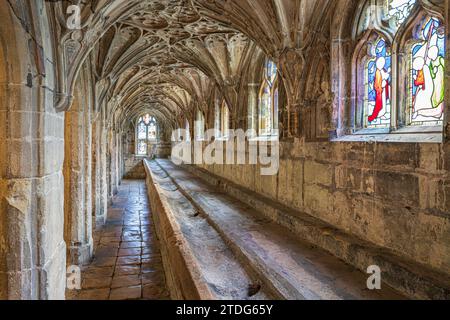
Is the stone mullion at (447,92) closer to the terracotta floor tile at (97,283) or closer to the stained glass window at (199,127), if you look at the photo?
the terracotta floor tile at (97,283)

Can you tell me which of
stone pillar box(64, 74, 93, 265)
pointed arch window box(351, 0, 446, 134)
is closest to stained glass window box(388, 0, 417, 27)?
pointed arch window box(351, 0, 446, 134)

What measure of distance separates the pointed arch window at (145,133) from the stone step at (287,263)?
80.4 ft

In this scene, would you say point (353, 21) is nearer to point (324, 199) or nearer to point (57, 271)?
point (324, 199)

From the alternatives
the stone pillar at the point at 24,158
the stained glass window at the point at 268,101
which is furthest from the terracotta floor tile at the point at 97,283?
the stained glass window at the point at 268,101

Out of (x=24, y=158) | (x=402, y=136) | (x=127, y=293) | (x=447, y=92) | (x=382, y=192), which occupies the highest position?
(x=447, y=92)

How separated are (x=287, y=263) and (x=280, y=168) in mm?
2621

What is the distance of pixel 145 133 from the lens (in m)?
29.5

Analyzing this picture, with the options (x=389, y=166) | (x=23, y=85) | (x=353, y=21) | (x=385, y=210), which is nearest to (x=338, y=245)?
(x=385, y=210)

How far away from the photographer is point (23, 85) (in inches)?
116

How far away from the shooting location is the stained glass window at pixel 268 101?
7441 mm

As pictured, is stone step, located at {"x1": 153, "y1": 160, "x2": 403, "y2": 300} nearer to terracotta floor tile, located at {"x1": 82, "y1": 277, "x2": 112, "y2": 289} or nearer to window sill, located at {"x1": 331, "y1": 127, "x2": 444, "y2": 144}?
window sill, located at {"x1": 331, "y1": 127, "x2": 444, "y2": 144}

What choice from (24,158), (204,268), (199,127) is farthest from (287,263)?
(199,127)

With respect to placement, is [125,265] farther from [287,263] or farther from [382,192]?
[382,192]

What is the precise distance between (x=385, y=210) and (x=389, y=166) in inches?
18.6
